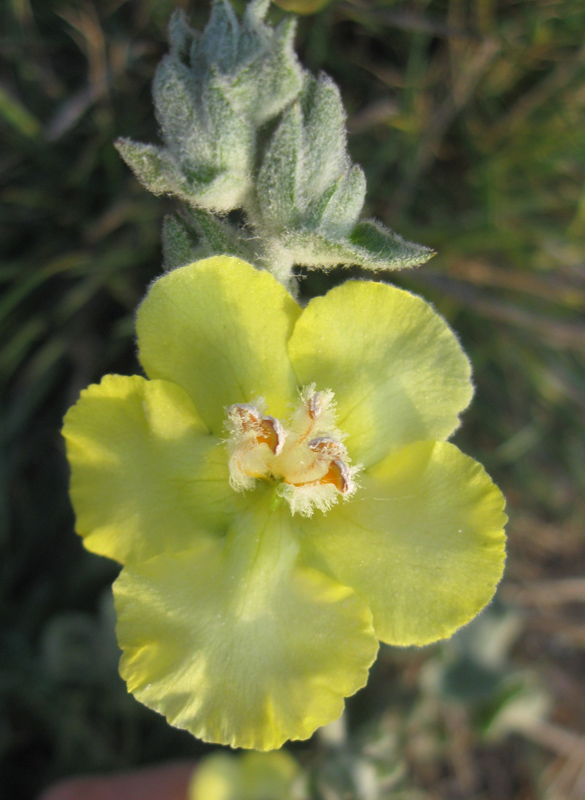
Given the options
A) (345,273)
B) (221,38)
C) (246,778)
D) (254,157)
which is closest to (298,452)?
(254,157)

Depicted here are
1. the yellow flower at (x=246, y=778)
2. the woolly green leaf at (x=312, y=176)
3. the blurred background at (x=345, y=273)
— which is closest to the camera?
the woolly green leaf at (x=312, y=176)

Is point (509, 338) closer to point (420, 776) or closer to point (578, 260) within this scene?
point (578, 260)

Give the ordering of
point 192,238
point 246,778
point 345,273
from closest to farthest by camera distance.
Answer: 1. point 192,238
2. point 246,778
3. point 345,273

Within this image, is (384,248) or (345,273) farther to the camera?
(345,273)

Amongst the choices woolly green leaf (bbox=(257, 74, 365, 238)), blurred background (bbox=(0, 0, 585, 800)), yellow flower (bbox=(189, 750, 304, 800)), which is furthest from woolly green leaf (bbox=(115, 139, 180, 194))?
yellow flower (bbox=(189, 750, 304, 800))

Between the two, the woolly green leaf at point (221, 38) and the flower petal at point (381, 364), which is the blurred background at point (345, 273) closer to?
the woolly green leaf at point (221, 38)

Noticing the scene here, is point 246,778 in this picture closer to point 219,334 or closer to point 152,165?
point 219,334

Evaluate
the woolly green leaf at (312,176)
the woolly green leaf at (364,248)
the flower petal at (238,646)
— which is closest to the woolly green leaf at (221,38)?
the woolly green leaf at (312,176)

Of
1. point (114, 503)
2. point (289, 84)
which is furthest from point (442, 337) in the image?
point (114, 503)

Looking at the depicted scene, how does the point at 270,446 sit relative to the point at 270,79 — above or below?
below

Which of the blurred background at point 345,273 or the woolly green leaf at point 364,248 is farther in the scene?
the blurred background at point 345,273
